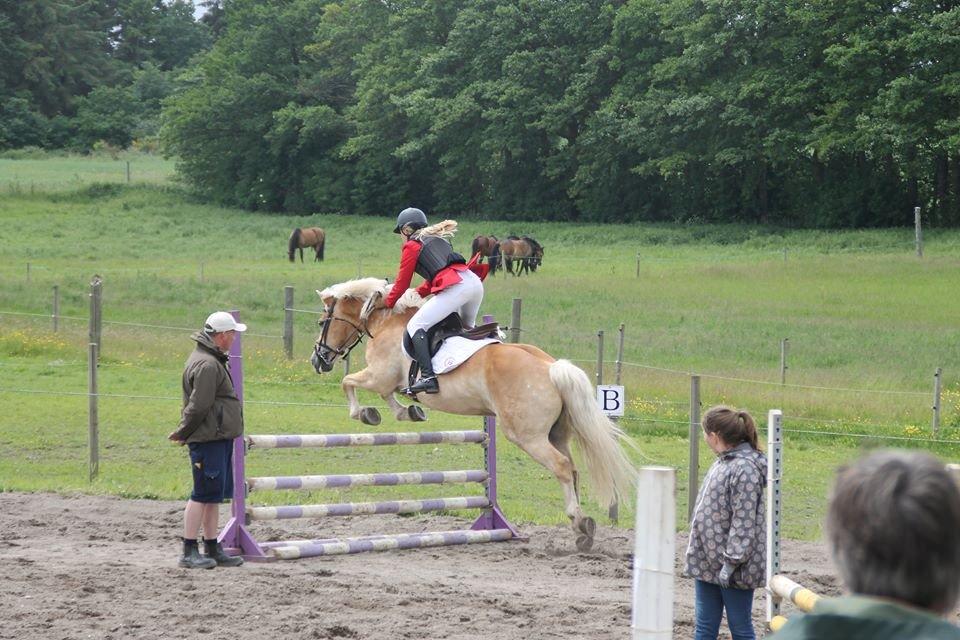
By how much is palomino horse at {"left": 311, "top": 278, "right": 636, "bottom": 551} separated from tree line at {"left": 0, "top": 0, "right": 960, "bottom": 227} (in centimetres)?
3789

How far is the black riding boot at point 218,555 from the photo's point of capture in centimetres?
879

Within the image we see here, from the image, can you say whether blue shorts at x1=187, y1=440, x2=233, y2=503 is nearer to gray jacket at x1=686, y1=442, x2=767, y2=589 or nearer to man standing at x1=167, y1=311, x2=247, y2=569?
man standing at x1=167, y1=311, x2=247, y2=569

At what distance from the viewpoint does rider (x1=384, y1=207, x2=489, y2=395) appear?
9.99m

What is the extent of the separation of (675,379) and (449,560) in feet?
34.6

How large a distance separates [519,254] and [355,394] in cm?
2844

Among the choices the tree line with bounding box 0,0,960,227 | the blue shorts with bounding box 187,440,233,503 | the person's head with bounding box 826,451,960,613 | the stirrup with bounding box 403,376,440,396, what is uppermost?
the tree line with bounding box 0,0,960,227

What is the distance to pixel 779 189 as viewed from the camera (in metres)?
56.9

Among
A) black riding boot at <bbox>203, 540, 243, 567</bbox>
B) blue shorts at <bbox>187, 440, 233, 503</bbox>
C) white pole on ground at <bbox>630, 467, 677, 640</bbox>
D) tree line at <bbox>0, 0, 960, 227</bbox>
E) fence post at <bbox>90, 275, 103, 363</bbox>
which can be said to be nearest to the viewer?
white pole on ground at <bbox>630, 467, 677, 640</bbox>

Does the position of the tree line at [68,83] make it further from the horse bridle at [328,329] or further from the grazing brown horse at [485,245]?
the horse bridle at [328,329]

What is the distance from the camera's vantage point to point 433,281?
10125 millimetres

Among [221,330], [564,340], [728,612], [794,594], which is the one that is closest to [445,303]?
[221,330]

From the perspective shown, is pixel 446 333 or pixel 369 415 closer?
pixel 446 333

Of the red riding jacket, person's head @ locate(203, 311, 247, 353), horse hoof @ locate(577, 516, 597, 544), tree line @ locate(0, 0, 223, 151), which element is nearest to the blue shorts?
person's head @ locate(203, 311, 247, 353)

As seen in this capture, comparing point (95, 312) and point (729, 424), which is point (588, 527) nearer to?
point (729, 424)
